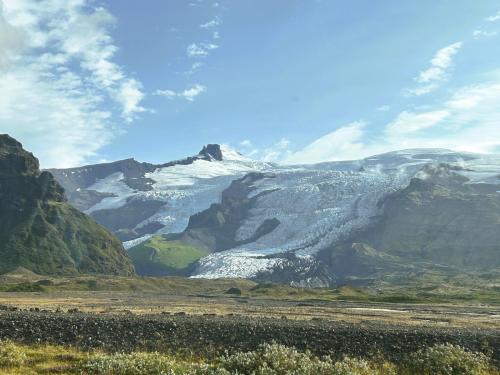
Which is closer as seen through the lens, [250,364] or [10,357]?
[250,364]

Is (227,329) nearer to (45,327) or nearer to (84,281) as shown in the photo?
(45,327)

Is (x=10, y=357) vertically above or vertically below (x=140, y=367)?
above

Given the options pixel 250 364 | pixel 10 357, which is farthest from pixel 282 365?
pixel 10 357

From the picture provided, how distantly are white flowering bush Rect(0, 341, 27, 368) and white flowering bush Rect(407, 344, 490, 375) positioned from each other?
1810 cm

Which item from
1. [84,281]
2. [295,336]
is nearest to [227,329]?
[295,336]

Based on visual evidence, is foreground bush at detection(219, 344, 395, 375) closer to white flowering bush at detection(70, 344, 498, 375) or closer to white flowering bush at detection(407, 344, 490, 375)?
white flowering bush at detection(70, 344, 498, 375)

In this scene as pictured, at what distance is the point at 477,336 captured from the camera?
3409cm

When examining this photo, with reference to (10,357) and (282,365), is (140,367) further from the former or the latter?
(10,357)

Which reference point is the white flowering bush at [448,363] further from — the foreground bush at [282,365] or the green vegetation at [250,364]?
the foreground bush at [282,365]

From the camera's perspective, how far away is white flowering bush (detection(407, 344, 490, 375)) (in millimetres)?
24969

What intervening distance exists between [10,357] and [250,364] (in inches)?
424

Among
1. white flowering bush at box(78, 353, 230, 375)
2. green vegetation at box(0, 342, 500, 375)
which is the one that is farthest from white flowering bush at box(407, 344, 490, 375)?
white flowering bush at box(78, 353, 230, 375)

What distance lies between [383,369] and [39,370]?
51.0ft

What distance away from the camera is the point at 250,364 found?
908 inches
